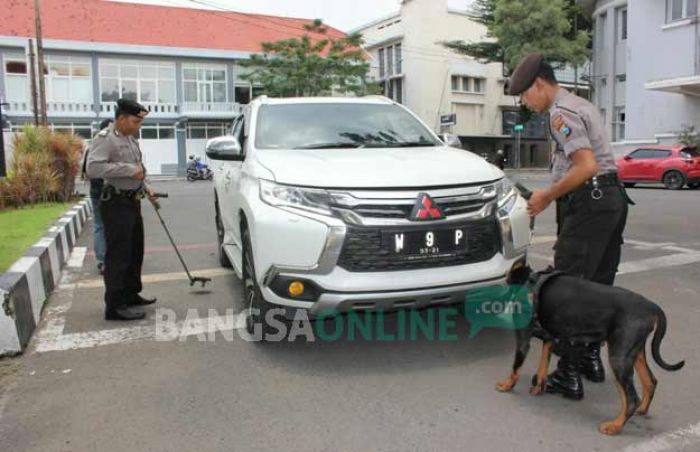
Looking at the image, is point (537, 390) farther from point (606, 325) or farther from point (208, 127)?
point (208, 127)

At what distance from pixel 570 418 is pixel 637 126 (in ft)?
80.1

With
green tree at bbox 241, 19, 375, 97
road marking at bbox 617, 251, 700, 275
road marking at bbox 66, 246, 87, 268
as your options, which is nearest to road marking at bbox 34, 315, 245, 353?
road marking at bbox 66, 246, 87, 268

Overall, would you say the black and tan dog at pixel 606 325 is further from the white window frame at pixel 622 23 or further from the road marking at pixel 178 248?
the white window frame at pixel 622 23

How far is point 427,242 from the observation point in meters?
3.87

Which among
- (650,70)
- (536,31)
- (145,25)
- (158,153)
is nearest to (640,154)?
(650,70)

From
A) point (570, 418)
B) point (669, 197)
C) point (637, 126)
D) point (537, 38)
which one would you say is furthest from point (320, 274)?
point (537, 38)

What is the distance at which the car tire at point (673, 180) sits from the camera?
18.4 meters

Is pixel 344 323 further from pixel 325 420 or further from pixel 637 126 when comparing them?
pixel 637 126

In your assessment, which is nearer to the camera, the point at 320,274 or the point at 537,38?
the point at 320,274

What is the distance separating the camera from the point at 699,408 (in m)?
3.39

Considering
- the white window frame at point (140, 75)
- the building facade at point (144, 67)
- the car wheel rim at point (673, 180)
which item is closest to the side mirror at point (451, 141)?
the car wheel rim at point (673, 180)

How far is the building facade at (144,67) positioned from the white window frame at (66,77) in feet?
0.18

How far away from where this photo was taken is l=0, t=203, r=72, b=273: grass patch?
21.6ft

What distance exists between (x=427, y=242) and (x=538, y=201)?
2.27 feet
